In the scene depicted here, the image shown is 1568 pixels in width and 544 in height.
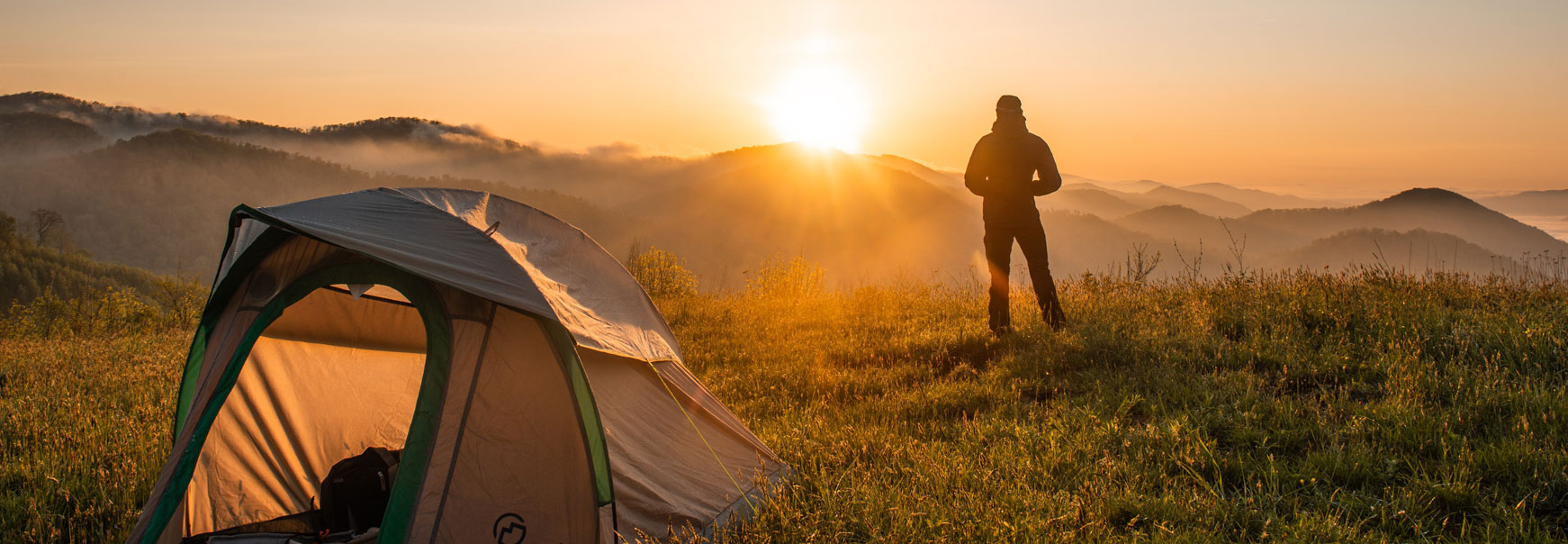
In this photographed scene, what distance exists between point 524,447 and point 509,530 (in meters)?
0.39

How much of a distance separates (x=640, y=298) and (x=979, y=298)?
6.64m

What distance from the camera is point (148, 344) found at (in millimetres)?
10211

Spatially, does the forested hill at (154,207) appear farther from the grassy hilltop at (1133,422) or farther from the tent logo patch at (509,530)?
the tent logo patch at (509,530)

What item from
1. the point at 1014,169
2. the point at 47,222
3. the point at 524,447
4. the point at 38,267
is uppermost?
the point at 1014,169

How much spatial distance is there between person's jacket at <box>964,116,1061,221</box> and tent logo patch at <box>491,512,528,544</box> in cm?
571

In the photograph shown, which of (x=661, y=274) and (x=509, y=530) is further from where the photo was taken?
(x=661, y=274)

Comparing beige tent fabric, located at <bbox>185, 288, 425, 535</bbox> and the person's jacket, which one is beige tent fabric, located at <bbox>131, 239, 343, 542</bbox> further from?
the person's jacket

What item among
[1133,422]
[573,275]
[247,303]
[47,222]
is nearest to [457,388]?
[573,275]

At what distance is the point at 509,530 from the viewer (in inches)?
144

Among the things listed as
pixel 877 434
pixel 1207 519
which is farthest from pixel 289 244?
pixel 1207 519

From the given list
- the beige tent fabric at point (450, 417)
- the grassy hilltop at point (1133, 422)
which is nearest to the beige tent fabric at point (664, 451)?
the grassy hilltop at point (1133, 422)

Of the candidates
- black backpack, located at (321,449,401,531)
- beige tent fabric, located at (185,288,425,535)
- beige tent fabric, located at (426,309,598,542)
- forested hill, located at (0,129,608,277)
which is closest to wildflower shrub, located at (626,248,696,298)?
beige tent fabric, located at (185,288,425,535)

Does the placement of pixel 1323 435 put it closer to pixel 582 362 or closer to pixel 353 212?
pixel 582 362

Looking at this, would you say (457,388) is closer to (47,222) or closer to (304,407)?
(304,407)
